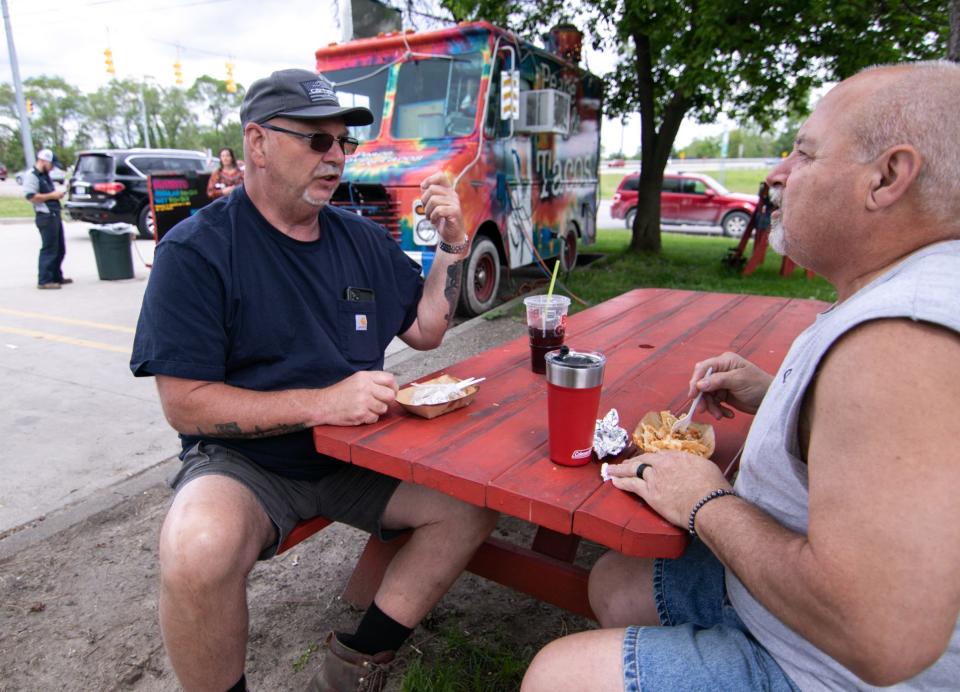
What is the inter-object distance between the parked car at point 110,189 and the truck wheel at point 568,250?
8.19m

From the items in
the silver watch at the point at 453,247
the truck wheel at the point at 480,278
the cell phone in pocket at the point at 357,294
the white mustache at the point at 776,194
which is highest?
the white mustache at the point at 776,194

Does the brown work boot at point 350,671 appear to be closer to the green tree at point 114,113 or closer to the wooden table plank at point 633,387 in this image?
the wooden table plank at point 633,387

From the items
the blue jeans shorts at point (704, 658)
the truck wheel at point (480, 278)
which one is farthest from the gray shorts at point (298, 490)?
the truck wheel at point (480, 278)

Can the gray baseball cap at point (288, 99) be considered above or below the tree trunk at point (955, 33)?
below

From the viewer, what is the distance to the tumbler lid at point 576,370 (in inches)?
49.5

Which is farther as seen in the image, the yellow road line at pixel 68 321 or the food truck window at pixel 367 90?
the food truck window at pixel 367 90

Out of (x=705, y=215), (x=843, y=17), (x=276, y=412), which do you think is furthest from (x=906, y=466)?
(x=705, y=215)

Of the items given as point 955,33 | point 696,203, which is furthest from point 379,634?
point 696,203

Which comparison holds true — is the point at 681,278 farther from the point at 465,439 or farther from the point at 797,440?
the point at 797,440

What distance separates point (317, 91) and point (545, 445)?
1259 mm

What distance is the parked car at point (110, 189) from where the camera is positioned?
41.8ft

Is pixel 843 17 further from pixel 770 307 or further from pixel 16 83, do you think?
pixel 16 83

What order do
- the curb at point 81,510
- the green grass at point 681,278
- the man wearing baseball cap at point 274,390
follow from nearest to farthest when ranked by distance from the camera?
1. the man wearing baseball cap at point 274,390
2. the curb at point 81,510
3. the green grass at point 681,278

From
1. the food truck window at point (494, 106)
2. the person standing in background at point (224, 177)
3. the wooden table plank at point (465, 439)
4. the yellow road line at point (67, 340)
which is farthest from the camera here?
the person standing in background at point (224, 177)
